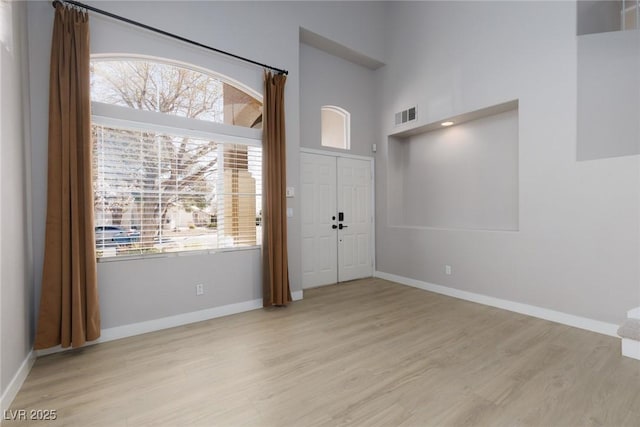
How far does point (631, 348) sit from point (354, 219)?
12.1ft

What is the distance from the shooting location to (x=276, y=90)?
13.3 feet

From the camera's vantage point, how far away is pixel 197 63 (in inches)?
139

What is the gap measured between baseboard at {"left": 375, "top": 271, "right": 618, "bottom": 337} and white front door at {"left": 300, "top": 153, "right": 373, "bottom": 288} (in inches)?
38.0

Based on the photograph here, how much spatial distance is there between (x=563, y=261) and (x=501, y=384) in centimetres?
196

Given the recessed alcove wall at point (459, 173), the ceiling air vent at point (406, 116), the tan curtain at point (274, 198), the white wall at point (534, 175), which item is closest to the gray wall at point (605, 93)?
the white wall at point (534, 175)

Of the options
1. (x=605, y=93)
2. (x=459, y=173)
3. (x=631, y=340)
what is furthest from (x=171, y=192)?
(x=605, y=93)

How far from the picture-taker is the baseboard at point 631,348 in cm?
251

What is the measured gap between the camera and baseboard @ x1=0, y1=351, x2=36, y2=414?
6.36 ft

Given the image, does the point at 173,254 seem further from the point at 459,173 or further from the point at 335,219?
the point at 459,173

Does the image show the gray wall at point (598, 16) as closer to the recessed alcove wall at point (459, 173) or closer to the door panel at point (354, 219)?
the recessed alcove wall at point (459, 173)

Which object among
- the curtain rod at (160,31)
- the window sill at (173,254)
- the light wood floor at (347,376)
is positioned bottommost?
the light wood floor at (347,376)

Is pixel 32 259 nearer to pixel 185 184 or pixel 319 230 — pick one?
pixel 185 184

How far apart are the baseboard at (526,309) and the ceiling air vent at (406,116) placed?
2670 mm

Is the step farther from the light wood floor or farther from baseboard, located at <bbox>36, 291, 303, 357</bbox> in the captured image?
baseboard, located at <bbox>36, 291, 303, 357</bbox>
